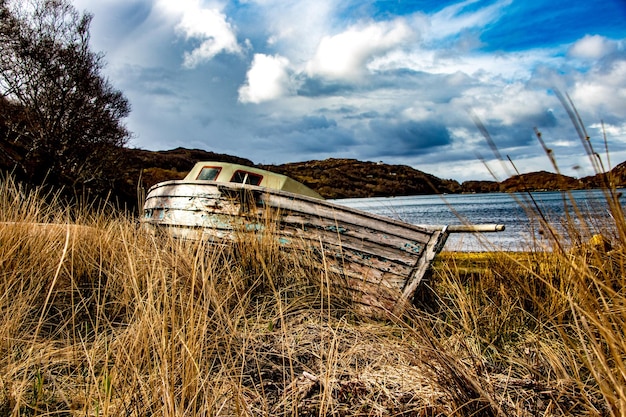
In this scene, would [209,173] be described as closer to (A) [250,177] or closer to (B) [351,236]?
(A) [250,177]

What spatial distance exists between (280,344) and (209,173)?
4.24m

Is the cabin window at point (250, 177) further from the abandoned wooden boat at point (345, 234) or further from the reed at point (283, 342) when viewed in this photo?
the reed at point (283, 342)

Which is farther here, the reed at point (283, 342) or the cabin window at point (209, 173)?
the cabin window at point (209, 173)

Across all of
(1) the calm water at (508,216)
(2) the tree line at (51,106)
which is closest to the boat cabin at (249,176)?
(1) the calm water at (508,216)

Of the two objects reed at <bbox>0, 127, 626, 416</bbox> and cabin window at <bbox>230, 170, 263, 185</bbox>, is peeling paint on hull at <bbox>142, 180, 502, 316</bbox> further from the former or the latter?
cabin window at <bbox>230, 170, 263, 185</bbox>

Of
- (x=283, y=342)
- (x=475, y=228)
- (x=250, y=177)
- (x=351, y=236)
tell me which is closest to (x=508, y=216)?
(x=250, y=177)

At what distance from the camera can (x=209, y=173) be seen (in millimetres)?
6637

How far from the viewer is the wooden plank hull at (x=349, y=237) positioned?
3910 mm

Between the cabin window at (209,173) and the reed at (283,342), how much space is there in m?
2.14

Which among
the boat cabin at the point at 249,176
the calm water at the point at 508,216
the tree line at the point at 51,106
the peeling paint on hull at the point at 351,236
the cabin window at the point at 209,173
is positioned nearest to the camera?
the calm water at the point at 508,216

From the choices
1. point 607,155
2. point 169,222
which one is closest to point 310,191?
point 169,222

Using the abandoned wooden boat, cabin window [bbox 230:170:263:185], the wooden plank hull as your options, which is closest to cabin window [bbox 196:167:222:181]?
cabin window [bbox 230:170:263:185]

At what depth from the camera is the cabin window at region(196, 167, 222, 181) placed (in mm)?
6570

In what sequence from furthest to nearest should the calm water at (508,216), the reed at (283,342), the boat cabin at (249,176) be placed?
1. the boat cabin at (249,176)
2. the calm water at (508,216)
3. the reed at (283,342)
